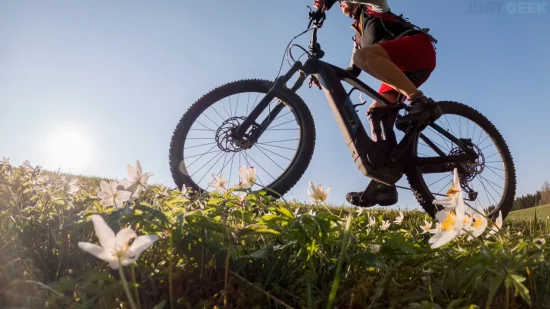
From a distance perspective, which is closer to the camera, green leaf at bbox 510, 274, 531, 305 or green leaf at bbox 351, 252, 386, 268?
green leaf at bbox 510, 274, 531, 305

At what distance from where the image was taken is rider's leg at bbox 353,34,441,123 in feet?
11.0

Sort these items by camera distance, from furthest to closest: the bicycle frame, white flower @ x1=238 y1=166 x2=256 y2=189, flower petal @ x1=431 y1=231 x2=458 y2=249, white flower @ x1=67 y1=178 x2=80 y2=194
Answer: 1. the bicycle frame
2. white flower @ x1=67 y1=178 x2=80 y2=194
3. white flower @ x1=238 y1=166 x2=256 y2=189
4. flower petal @ x1=431 y1=231 x2=458 y2=249

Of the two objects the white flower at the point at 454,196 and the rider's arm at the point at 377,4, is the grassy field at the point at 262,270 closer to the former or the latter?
the white flower at the point at 454,196

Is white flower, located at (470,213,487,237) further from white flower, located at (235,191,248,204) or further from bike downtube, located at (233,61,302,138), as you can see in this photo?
bike downtube, located at (233,61,302,138)

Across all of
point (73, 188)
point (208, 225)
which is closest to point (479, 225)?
point (208, 225)

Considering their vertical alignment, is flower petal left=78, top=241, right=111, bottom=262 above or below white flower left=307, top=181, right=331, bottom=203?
below

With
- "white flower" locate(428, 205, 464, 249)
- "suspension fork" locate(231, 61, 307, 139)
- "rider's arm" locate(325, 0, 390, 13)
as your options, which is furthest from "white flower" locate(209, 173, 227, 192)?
"rider's arm" locate(325, 0, 390, 13)

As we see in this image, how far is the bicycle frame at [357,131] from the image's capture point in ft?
11.4

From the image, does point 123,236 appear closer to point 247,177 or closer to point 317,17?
point 247,177

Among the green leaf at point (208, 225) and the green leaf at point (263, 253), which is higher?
the green leaf at point (208, 225)

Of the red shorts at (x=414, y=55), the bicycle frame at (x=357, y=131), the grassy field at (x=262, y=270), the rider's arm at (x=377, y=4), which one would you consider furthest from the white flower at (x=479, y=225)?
the rider's arm at (x=377, y=4)

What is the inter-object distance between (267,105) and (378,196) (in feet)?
4.08

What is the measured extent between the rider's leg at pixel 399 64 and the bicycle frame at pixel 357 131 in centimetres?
23

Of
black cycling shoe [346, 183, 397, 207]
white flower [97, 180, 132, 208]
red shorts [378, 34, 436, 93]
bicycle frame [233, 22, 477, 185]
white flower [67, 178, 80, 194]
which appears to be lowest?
white flower [97, 180, 132, 208]
